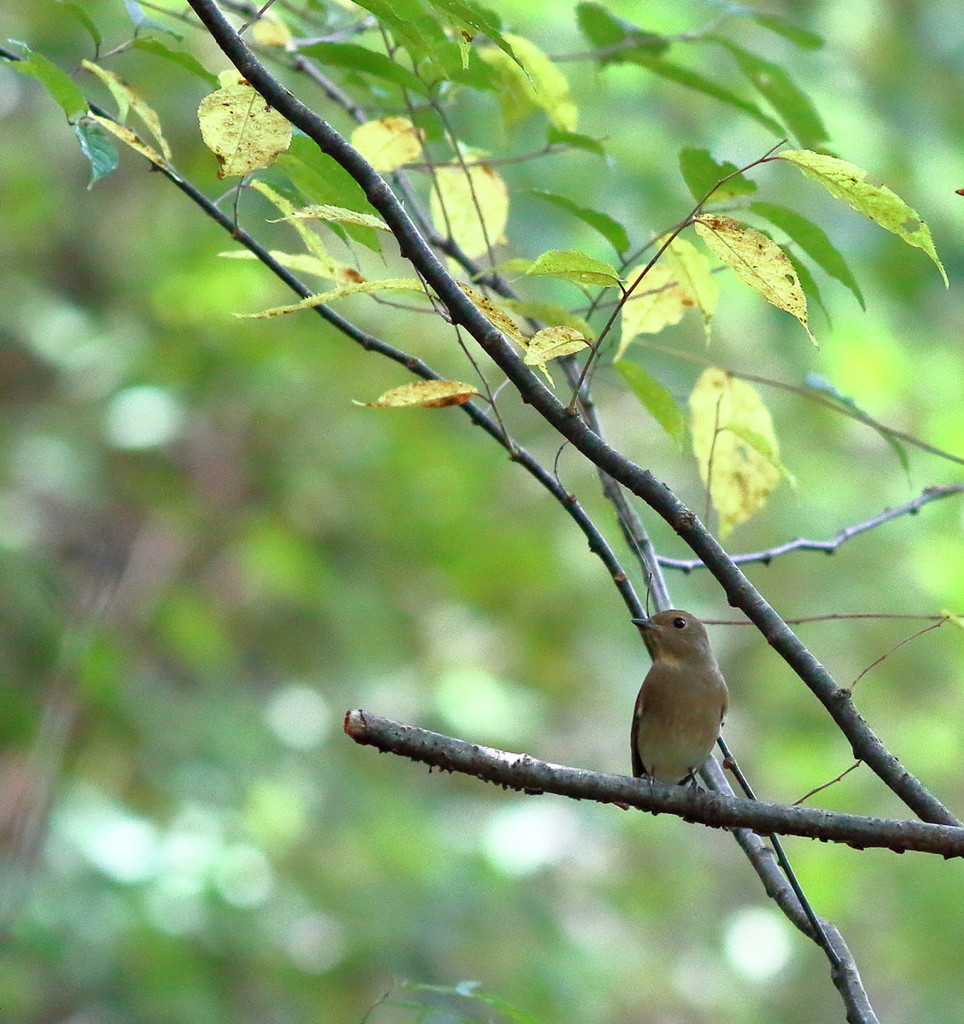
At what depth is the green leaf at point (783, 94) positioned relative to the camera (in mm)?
2611

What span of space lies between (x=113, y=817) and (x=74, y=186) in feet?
15.1

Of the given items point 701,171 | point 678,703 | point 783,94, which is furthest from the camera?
point 678,703

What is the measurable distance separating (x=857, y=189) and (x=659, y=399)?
0.66 metres

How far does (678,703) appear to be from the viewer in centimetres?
334

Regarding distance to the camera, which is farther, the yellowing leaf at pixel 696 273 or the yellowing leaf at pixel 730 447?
→ the yellowing leaf at pixel 730 447

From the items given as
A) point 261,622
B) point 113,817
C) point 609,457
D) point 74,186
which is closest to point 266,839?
point 113,817

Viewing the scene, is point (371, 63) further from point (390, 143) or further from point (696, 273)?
point (696, 273)

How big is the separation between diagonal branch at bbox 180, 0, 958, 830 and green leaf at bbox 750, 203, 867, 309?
0.64m

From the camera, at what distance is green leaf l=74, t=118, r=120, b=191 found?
6.39 ft

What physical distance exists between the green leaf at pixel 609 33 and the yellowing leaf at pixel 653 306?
0.71 m

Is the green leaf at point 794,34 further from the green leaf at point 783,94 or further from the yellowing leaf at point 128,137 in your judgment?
the yellowing leaf at point 128,137

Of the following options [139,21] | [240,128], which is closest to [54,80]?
[139,21]

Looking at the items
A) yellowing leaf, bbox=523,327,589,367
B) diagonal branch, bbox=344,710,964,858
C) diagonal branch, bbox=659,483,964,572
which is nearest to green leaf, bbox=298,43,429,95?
yellowing leaf, bbox=523,327,589,367

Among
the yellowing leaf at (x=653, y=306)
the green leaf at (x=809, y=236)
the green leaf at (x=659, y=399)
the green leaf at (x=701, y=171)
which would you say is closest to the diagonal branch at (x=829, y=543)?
the green leaf at (x=659, y=399)
